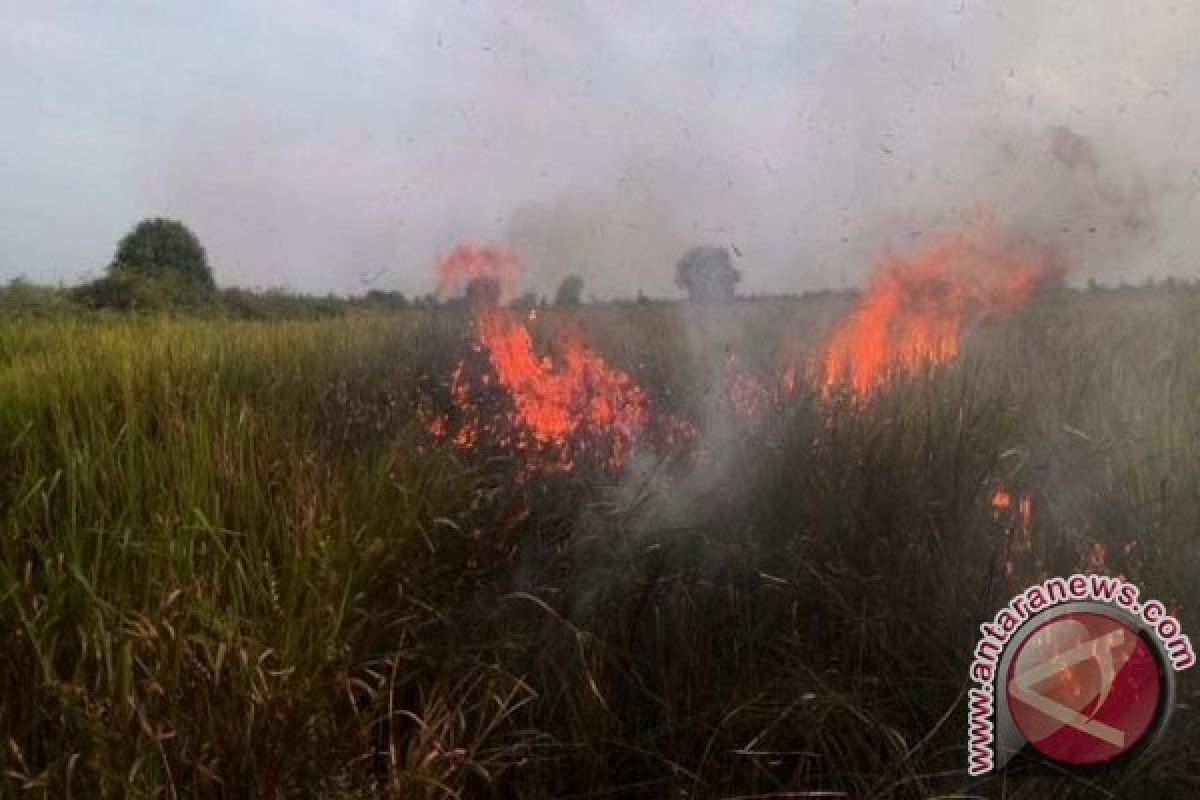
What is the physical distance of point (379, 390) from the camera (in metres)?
5.59

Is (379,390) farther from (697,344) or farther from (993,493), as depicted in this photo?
(993,493)

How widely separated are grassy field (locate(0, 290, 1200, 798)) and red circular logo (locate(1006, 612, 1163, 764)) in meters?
0.11

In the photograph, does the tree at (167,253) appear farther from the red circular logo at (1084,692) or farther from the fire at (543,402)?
the red circular logo at (1084,692)

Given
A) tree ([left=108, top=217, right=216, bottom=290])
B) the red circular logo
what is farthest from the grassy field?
tree ([left=108, top=217, right=216, bottom=290])

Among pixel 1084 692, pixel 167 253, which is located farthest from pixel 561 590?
pixel 167 253

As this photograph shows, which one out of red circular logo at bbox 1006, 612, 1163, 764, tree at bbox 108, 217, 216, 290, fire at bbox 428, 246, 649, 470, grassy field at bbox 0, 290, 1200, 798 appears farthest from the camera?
tree at bbox 108, 217, 216, 290

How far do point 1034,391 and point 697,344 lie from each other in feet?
10.8

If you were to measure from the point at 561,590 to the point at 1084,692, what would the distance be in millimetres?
1634

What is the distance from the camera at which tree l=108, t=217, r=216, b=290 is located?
21500 mm

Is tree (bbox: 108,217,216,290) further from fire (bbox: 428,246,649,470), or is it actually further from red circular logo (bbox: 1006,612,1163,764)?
red circular logo (bbox: 1006,612,1163,764)

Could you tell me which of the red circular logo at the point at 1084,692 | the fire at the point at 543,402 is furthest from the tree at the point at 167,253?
the red circular logo at the point at 1084,692

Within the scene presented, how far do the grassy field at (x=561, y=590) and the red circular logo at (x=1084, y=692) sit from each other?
0.11 meters

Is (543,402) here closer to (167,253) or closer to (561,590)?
(561,590)

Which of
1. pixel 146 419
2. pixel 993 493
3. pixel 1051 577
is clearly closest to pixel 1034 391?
pixel 993 493
